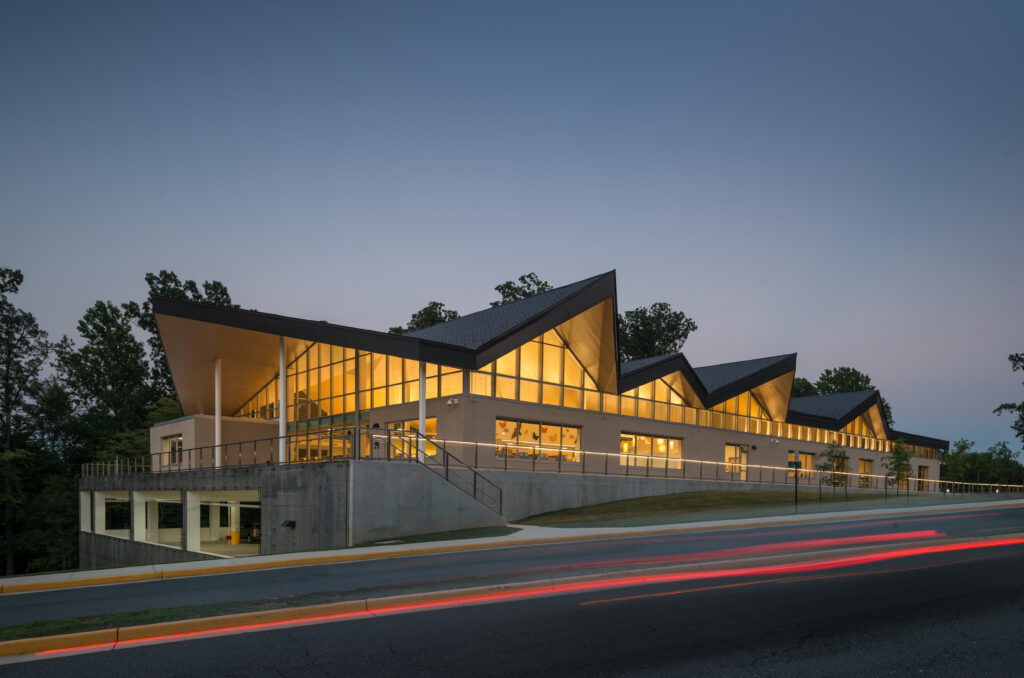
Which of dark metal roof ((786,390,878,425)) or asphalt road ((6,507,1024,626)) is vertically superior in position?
dark metal roof ((786,390,878,425))

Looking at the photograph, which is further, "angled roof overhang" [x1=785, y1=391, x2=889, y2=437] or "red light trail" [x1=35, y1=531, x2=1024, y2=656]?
"angled roof overhang" [x1=785, y1=391, x2=889, y2=437]

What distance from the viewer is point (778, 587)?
11.5 m

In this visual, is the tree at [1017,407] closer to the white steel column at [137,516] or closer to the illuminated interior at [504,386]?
the illuminated interior at [504,386]

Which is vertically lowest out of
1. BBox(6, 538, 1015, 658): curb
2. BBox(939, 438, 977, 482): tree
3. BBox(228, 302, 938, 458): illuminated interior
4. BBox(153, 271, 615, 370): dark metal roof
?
BBox(939, 438, 977, 482): tree

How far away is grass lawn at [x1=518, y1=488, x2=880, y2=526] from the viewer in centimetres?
2730

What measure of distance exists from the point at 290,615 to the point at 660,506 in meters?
23.5

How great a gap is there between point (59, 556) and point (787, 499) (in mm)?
50892

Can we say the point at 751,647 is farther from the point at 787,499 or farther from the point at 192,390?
the point at 192,390

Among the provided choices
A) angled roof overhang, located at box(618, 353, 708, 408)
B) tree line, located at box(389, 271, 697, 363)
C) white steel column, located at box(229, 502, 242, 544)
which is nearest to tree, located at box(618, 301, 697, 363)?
tree line, located at box(389, 271, 697, 363)

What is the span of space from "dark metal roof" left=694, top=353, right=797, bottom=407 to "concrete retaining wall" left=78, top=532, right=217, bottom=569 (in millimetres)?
28625

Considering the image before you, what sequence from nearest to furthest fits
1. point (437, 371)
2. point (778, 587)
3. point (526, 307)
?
point (778, 587), point (437, 371), point (526, 307)

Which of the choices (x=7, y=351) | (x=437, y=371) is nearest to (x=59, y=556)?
(x=7, y=351)

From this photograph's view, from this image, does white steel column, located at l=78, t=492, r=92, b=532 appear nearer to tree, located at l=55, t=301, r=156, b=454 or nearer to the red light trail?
tree, located at l=55, t=301, r=156, b=454

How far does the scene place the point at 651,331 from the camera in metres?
93.6
